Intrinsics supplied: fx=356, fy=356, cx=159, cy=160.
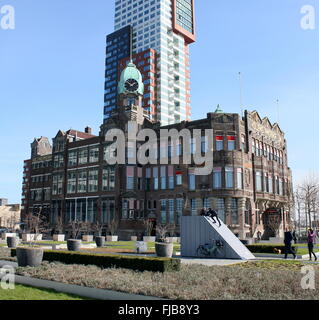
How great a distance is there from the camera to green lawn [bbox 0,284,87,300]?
1217 cm

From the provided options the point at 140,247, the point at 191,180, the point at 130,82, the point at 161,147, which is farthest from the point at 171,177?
the point at 140,247

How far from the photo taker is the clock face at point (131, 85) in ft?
212

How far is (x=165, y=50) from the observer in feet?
440

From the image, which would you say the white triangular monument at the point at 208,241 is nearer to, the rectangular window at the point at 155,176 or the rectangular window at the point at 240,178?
the rectangular window at the point at 240,178

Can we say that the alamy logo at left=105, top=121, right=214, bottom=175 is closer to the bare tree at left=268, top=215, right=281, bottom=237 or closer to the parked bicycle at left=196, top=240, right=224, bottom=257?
the bare tree at left=268, top=215, right=281, bottom=237

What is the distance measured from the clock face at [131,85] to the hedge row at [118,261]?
150 ft

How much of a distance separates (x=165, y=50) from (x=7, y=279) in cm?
12754

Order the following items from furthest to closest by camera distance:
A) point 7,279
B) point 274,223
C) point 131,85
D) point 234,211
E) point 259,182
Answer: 1. point 131,85
2. point 274,223
3. point 259,182
4. point 234,211
5. point 7,279

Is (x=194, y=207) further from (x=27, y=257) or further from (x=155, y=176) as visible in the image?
(x=27, y=257)

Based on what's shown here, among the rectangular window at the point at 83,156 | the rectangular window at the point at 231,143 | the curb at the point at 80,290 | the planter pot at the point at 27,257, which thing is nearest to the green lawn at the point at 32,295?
the curb at the point at 80,290

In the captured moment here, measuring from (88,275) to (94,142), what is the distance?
52.3 metres

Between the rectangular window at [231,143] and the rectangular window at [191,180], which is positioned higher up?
the rectangular window at [231,143]

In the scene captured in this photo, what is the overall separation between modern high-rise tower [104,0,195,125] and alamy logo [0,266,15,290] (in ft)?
364
